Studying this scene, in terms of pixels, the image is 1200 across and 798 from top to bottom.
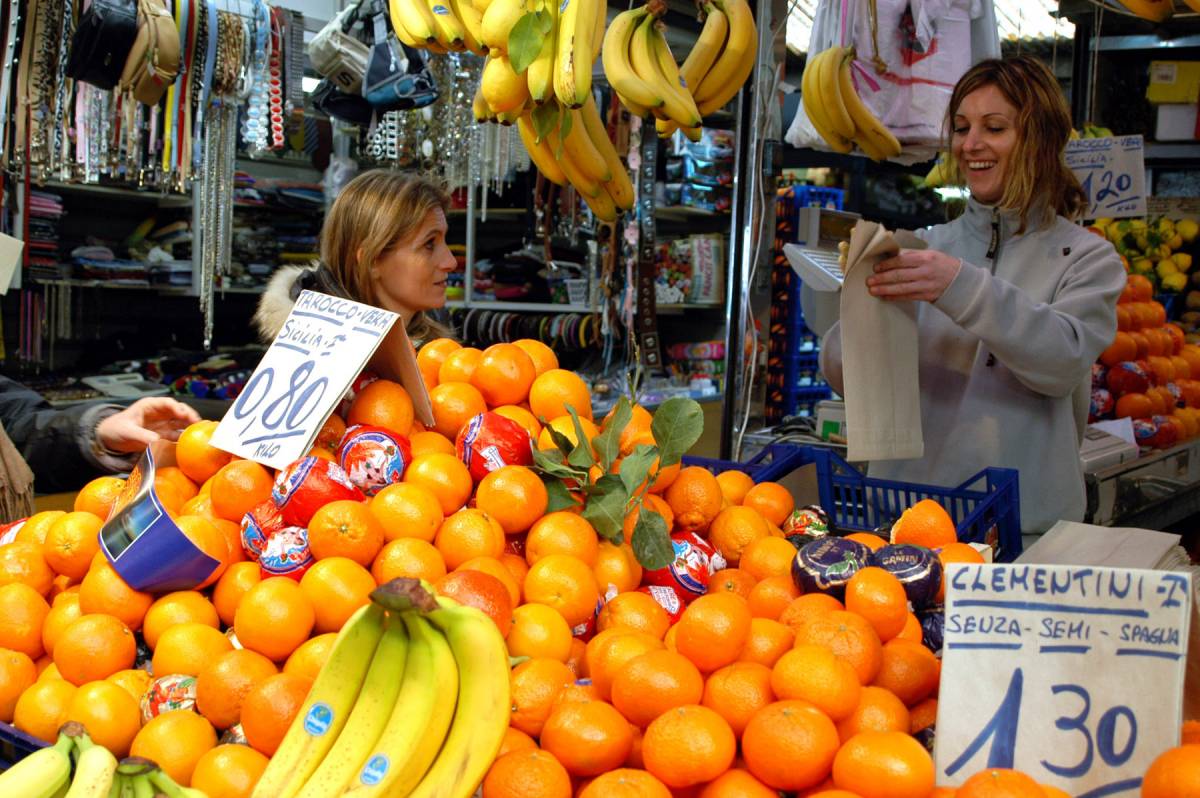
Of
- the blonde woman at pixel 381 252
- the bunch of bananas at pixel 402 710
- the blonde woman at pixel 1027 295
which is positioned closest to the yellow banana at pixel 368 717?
the bunch of bananas at pixel 402 710

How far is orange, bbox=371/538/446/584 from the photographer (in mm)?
1320

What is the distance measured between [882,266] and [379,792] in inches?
57.6

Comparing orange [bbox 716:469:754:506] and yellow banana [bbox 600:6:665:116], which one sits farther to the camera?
yellow banana [bbox 600:6:665:116]

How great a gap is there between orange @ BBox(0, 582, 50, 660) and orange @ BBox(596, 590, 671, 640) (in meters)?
0.76

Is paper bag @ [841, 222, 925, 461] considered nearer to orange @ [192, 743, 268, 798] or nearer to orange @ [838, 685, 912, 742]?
orange @ [838, 685, 912, 742]

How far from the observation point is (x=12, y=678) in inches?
49.7

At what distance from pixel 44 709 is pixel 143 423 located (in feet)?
Answer: 2.65

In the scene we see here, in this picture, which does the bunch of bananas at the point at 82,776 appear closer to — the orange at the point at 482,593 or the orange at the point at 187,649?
the orange at the point at 187,649

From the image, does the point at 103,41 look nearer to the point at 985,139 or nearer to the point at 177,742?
the point at 985,139

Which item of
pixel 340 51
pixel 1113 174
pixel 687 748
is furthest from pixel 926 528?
pixel 340 51

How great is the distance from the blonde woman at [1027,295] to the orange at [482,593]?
1381mm

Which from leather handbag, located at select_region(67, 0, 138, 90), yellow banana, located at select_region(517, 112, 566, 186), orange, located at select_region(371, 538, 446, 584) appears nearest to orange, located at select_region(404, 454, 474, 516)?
Answer: orange, located at select_region(371, 538, 446, 584)

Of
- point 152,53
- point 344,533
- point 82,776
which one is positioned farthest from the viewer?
point 152,53

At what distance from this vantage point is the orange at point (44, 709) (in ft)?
3.88
